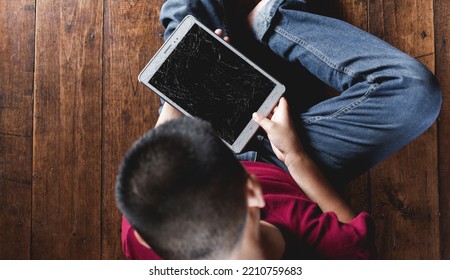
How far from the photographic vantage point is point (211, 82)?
0.84 metres

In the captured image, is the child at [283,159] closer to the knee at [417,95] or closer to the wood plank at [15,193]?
the knee at [417,95]

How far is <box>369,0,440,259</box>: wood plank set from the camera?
979 mm

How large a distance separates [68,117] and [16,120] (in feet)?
0.40

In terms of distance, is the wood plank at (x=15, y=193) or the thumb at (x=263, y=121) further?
the wood plank at (x=15, y=193)

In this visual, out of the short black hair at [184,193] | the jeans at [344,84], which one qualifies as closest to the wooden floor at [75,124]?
the jeans at [344,84]

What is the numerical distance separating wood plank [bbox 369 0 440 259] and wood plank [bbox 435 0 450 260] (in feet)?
0.04

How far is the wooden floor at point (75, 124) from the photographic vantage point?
3.25ft

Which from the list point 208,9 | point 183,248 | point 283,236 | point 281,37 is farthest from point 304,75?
point 183,248

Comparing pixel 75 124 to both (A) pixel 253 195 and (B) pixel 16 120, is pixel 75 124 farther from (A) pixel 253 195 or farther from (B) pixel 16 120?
(A) pixel 253 195

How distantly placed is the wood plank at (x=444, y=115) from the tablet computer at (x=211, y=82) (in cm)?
40

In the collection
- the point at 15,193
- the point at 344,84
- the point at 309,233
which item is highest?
the point at 344,84

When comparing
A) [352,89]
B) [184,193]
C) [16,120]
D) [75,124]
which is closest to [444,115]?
[352,89]

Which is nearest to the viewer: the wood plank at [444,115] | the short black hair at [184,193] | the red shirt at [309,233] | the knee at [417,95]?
the short black hair at [184,193]

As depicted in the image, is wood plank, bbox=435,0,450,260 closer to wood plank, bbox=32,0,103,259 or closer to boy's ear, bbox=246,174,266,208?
boy's ear, bbox=246,174,266,208
